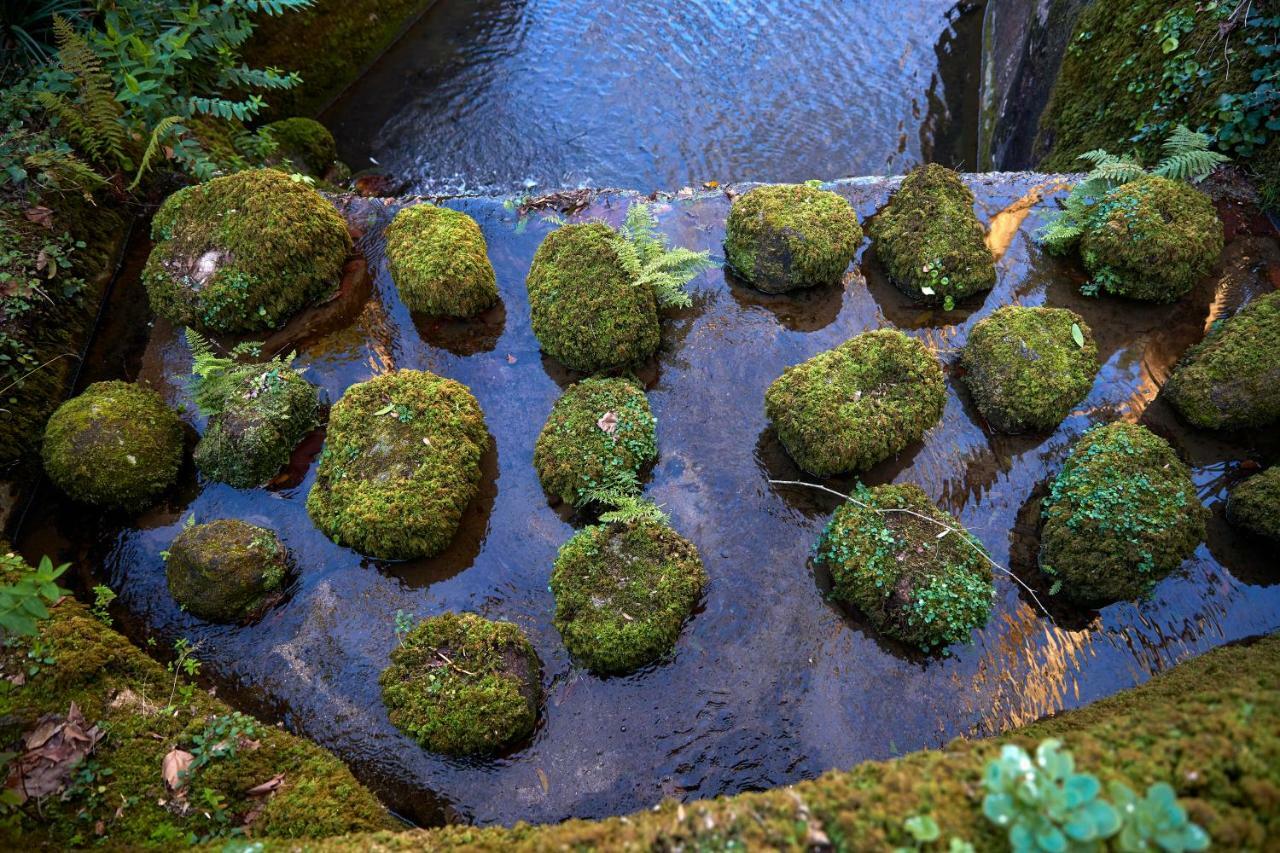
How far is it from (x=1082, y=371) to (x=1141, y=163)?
3028mm

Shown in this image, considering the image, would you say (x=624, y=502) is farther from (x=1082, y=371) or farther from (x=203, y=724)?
(x=1082, y=371)

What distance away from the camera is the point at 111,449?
5.25 metres

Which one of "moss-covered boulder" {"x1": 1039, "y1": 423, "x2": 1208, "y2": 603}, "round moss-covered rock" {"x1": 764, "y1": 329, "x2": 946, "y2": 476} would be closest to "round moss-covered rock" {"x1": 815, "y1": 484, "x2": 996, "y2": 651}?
"round moss-covered rock" {"x1": 764, "y1": 329, "x2": 946, "y2": 476}

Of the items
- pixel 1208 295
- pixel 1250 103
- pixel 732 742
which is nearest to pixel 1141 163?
pixel 1250 103

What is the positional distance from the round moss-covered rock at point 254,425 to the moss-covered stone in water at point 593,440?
6.76 feet

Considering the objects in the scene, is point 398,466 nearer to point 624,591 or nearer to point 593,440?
point 593,440

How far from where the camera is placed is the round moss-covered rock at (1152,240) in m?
5.92

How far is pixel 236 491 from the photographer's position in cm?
554

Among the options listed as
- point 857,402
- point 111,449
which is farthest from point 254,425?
point 857,402

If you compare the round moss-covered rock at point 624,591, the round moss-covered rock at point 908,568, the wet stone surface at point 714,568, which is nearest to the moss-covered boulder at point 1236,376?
the wet stone surface at point 714,568

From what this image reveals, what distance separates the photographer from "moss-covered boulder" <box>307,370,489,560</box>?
506 centimetres

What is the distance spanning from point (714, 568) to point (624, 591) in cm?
80

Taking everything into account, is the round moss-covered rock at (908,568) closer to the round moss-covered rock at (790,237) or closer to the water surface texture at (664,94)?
the round moss-covered rock at (790,237)

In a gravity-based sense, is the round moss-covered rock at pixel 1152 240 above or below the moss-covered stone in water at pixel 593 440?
above
